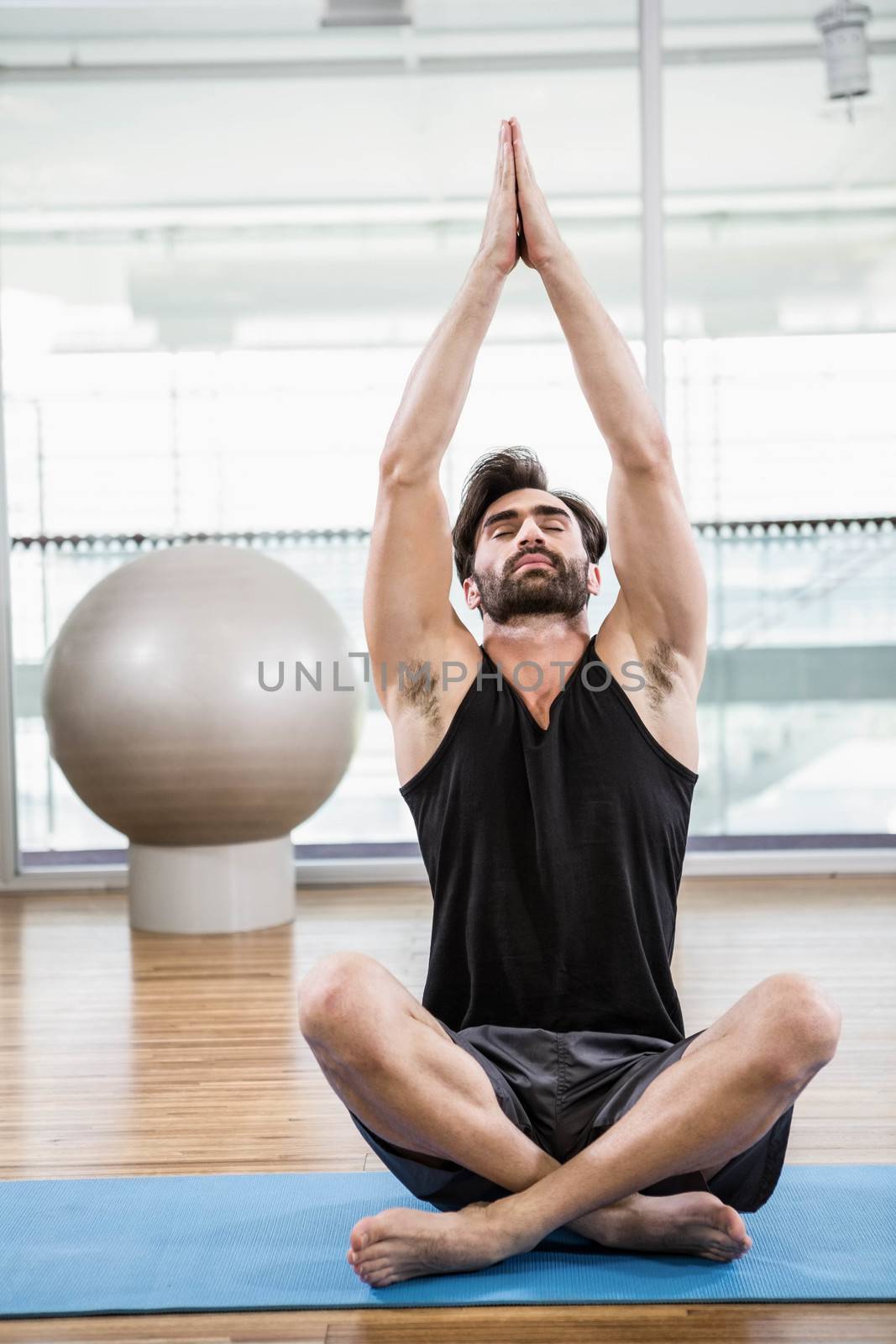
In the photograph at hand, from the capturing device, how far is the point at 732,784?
3.96 m

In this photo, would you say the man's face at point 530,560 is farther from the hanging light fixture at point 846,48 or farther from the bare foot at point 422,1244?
the hanging light fixture at point 846,48

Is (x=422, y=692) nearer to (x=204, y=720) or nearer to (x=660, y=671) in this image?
(x=660, y=671)

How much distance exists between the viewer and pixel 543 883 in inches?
63.0

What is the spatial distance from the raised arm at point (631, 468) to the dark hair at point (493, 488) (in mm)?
134

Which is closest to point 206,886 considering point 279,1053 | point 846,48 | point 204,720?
point 204,720

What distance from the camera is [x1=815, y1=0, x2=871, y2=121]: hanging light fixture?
12.2ft

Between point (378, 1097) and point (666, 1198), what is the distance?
0.33 m

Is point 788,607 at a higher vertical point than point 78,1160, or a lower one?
higher

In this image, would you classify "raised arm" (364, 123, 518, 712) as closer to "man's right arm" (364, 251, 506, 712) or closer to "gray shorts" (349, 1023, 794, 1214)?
"man's right arm" (364, 251, 506, 712)

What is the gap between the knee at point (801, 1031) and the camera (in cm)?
138

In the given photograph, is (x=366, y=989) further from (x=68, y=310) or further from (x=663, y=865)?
(x=68, y=310)

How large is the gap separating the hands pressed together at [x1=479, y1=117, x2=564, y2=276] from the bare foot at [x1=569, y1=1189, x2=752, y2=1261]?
1.06 metres

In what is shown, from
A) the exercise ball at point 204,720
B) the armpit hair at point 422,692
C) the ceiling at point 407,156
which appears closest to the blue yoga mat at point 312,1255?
the armpit hair at point 422,692

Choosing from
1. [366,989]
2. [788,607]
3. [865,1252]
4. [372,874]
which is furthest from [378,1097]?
[788,607]
